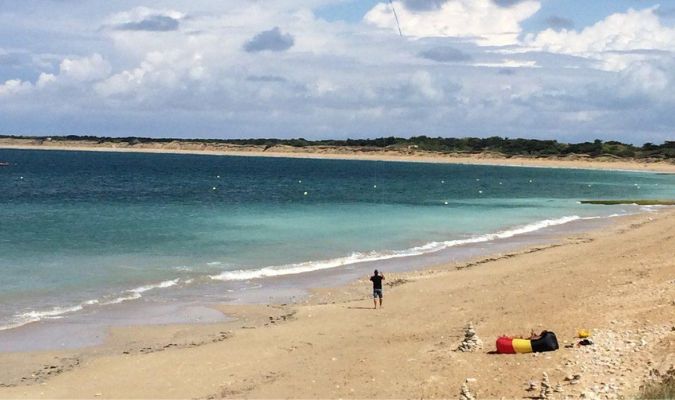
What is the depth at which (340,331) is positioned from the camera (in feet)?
53.4

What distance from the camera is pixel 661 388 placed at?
9.66 metres

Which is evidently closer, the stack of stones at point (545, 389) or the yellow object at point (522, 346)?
the stack of stones at point (545, 389)

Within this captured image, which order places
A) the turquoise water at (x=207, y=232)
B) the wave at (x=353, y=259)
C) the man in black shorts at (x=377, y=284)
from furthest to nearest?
the wave at (x=353, y=259) → the turquoise water at (x=207, y=232) → the man in black shorts at (x=377, y=284)

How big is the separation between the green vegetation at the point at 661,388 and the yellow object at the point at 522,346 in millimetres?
2562

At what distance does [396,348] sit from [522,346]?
2.60 metres

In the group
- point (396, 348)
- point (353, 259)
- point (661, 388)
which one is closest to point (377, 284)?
point (396, 348)

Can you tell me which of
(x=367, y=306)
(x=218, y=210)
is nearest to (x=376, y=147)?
(x=218, y=210)

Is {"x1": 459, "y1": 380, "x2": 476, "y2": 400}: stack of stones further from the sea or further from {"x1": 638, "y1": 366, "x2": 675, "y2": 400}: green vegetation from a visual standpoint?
the sea

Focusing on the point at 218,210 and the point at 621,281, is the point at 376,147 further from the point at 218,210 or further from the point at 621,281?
the point at 621,281

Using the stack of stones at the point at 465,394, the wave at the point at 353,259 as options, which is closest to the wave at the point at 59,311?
the wave at the point at 353,259

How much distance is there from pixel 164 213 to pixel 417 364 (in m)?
35.7

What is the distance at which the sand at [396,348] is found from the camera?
11.8 meters

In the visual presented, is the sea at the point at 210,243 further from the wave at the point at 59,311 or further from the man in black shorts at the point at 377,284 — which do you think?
the man in black shorts at the point at 377,284

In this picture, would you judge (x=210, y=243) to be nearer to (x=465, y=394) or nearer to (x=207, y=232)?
(x=207, y=232)
